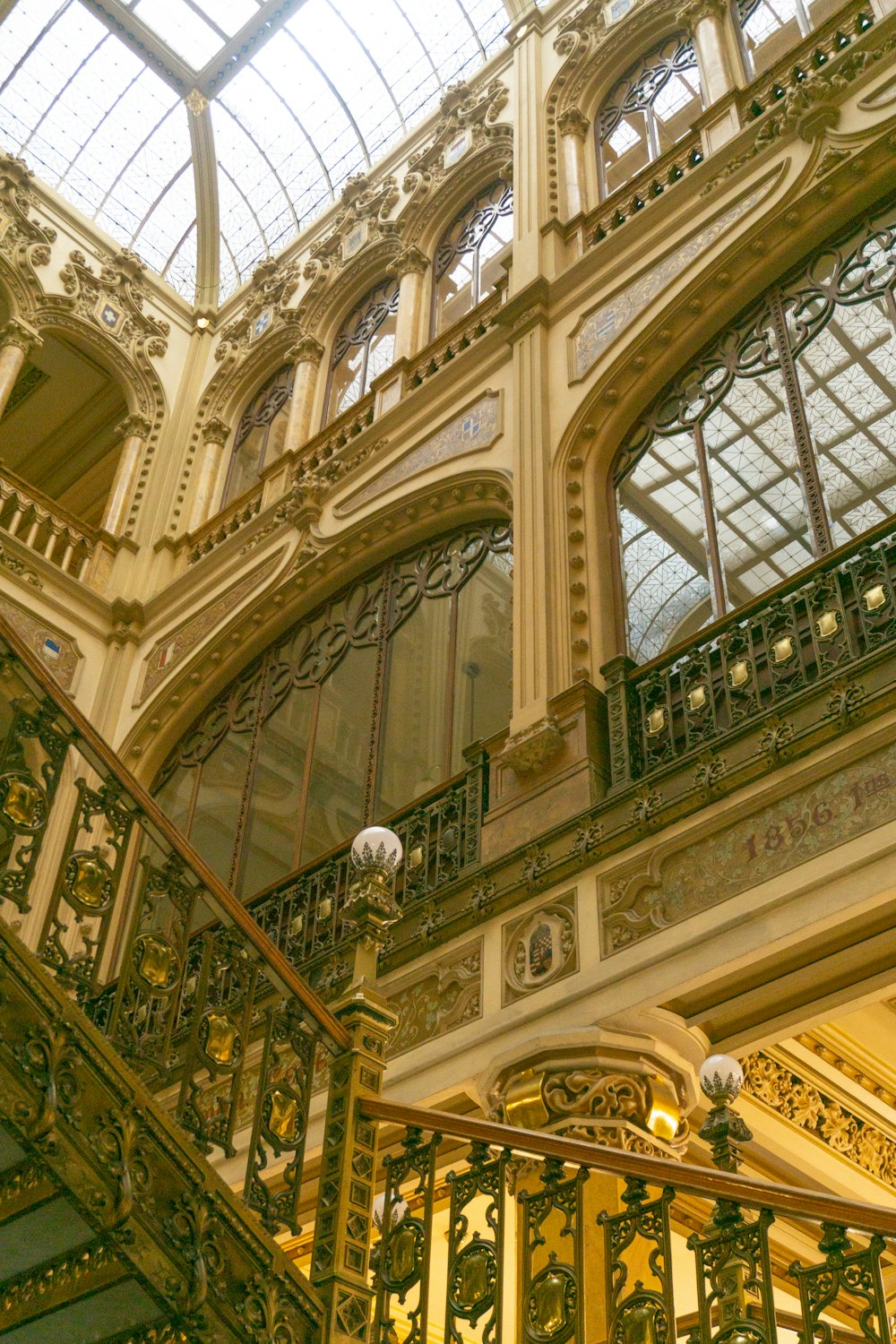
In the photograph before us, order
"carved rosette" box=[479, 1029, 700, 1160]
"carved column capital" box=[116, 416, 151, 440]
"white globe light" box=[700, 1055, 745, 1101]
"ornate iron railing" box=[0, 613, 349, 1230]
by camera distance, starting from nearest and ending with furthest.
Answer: "ornate iron railing" box=[0, 613, 349, 1230] < "white globe light" box=[700, 1055, 745, 1101] < "carved rosette" box=[479, 1029, 700, 1160] < "carved column capital" box=[116, 416, 151, 440]

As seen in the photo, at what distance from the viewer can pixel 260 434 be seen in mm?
12953

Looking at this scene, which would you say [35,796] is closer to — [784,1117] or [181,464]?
[784,1117]

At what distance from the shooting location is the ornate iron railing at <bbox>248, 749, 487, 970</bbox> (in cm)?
692

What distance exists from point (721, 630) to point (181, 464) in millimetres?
7984

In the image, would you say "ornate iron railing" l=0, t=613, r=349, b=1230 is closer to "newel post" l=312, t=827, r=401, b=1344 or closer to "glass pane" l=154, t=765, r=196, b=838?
"newel post" l=312, t=827, r=401, b=1344

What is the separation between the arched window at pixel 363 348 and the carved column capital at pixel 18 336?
112 inches

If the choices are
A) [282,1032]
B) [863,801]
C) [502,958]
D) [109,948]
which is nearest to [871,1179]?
[502,958]

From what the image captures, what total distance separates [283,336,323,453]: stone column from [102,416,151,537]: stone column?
1.74 m

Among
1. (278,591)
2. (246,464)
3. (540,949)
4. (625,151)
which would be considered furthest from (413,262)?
(540,949)

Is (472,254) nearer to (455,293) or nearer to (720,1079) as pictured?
(455,293)

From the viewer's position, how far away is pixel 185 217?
1554cm

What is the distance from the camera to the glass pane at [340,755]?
8477 mm

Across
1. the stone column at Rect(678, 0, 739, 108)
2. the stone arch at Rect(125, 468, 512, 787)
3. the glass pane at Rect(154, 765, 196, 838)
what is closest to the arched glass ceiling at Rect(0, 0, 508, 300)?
the stone column at Rect(678, 0, 739, 108)

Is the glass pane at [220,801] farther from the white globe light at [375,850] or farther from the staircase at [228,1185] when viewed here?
the staircase at [228,1185]
